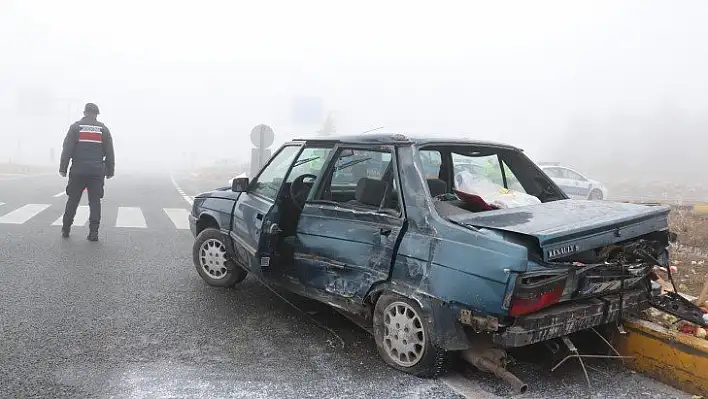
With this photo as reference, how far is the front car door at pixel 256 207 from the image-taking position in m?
4.50

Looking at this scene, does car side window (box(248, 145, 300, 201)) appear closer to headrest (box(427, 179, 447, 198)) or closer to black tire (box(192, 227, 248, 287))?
black tire (box(192, 227, 248, 287))

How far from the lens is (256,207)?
15.5 feet

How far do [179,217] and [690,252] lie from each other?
888 centimetres

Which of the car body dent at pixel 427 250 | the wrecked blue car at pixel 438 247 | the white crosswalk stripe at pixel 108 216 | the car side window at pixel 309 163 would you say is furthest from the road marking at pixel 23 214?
the car body dent at pixel 427 250

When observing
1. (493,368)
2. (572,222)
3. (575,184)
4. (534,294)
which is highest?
(572,222)

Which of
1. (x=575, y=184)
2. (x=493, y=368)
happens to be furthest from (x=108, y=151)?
(x=575, y=184)

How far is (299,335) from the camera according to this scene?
13.9ft

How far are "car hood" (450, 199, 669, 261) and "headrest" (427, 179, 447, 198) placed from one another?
13.3 inches

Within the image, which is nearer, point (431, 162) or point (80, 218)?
point (431, 162)

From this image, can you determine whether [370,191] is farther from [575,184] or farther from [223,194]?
[575,184]

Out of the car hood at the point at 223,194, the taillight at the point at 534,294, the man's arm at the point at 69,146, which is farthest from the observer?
the man's arm at the point at 69,146

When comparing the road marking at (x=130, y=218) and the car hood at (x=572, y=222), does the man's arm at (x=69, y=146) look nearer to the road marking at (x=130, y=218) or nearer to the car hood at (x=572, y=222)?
the road marking at (x=130, y=218)

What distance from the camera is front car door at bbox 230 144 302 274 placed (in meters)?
4.50

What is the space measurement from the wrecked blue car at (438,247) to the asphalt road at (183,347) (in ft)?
1.10
